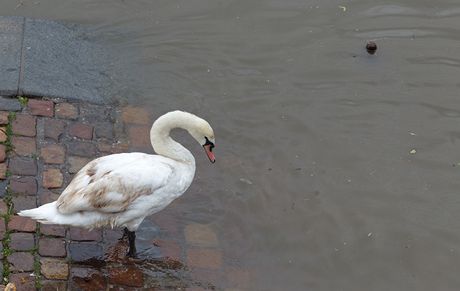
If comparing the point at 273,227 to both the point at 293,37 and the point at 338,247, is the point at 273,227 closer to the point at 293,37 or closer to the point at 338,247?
the point at 338,247

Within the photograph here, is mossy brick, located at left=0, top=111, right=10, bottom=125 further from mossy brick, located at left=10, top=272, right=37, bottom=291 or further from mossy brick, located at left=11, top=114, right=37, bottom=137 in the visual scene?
mossy brick, located at left=10, top=272, right=37, bottom=291

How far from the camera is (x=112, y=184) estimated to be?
18.0 feet

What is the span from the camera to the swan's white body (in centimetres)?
545

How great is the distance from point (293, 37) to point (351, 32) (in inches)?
24.2

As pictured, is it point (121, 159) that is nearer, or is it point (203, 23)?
point (121, 159)

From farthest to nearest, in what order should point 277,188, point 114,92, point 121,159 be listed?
point 114,92
point 277,188
point 121,159

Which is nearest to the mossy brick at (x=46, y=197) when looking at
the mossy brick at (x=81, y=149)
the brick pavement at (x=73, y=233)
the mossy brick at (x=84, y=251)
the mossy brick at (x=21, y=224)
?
the brick pavement at (x=73, y=233)

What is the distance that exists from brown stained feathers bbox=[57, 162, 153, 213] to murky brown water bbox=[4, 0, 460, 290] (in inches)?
37.5

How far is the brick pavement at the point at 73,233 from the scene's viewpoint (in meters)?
5.66

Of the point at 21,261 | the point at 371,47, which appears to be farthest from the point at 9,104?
the point at 371,47

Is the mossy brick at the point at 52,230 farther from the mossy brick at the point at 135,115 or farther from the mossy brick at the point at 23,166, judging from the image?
the mossy brick at the point at 135,115

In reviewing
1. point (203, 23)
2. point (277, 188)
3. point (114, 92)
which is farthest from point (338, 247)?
point (203, 23)

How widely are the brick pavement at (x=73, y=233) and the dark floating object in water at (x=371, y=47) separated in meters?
2.49

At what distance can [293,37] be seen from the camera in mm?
8289
